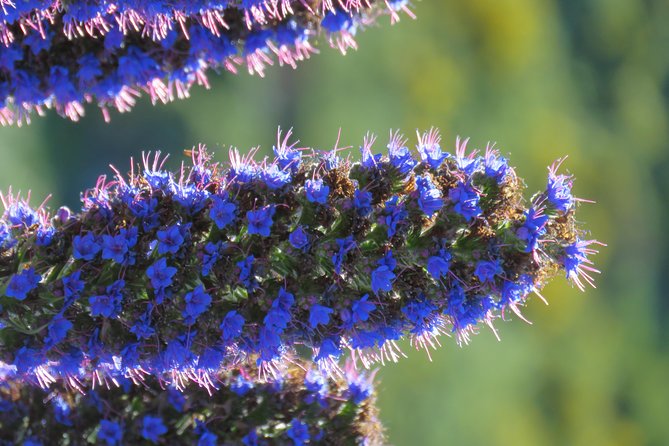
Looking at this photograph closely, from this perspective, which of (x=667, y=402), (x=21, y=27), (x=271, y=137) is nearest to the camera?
(x=21, y=27)

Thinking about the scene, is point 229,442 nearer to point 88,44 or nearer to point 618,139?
point 88,44

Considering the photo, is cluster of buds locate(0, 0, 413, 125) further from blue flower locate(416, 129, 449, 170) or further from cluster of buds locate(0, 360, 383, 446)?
cluster of buds locate(0, 360, 383, 446)

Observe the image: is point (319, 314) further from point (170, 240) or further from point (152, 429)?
point (152, 429)

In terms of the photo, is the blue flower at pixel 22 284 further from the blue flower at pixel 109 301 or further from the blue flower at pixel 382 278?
the blue flower at pixel 382 278

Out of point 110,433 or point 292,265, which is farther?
point 110,433

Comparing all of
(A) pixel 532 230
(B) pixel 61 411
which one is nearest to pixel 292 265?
(A) pixel 532 230

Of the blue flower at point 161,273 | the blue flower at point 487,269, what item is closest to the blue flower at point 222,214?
the blue flower at point 161,273

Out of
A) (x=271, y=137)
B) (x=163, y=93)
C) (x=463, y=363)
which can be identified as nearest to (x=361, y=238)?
(x=163, y=93)
